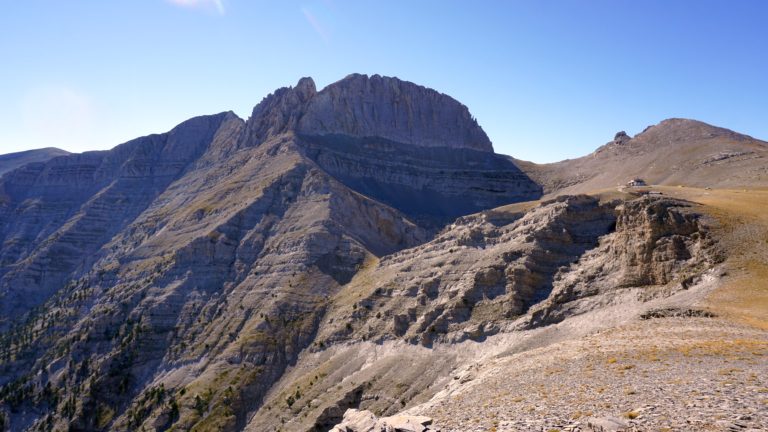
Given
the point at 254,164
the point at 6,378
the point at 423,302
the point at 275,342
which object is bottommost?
the point at 6,378

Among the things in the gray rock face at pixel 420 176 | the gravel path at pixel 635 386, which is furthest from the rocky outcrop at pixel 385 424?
the gray rock face at pixel 420 176

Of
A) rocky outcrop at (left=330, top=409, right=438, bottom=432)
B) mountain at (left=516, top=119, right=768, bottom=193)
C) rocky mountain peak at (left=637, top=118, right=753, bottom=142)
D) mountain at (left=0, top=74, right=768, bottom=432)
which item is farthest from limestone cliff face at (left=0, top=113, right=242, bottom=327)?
rocky mountain peak at (left=637, top=118, right=753, bottom=142)

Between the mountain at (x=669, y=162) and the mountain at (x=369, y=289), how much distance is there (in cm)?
112

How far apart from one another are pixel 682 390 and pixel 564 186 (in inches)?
6376

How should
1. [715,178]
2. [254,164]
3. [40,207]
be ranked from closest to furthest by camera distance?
[715,178] < [254,164] < [40,207]

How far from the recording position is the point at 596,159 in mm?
182500

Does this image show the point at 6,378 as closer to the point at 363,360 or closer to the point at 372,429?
the point at 363,360

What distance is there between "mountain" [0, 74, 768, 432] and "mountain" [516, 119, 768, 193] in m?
1.12

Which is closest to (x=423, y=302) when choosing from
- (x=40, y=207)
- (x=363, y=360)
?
(x=363, y=360)

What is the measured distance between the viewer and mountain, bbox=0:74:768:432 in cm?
3497

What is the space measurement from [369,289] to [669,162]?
103131 mm

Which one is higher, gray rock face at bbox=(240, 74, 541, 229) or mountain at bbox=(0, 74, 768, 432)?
gray rock face at bbox=(240, 74, 541, 229)

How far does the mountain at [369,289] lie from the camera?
35.0m

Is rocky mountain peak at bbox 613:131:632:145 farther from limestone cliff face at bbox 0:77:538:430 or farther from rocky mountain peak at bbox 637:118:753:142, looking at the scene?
limestone cliff face at bbox 0:77:538:430
